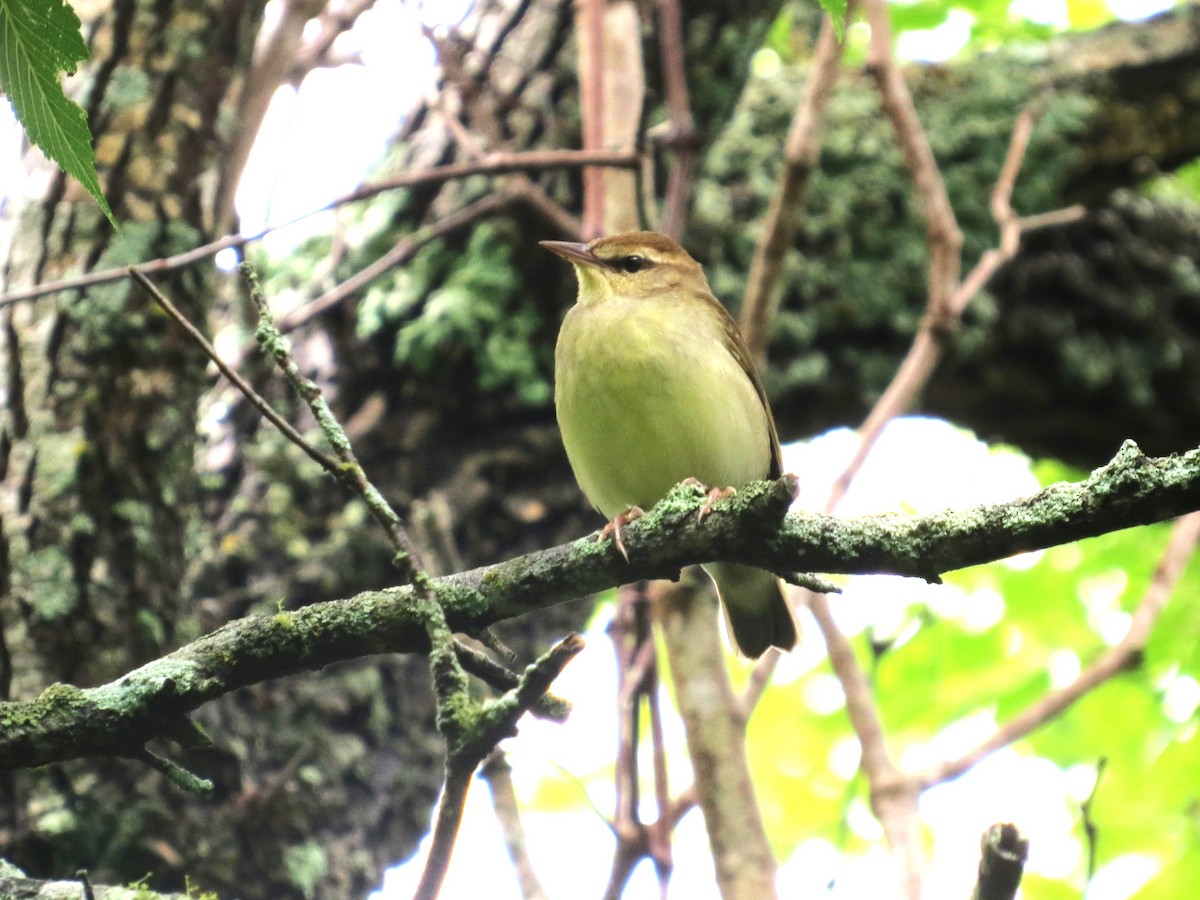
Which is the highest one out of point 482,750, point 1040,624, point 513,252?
point 513,252

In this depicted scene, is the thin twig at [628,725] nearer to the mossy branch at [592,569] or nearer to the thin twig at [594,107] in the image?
the mossy branch at [592,569]

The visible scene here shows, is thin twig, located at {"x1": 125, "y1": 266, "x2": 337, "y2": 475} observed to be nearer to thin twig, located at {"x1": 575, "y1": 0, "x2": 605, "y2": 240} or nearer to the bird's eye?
the bird's eye

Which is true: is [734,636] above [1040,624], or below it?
below

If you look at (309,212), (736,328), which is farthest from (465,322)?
(309,212)

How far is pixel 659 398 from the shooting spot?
3637 millimetres

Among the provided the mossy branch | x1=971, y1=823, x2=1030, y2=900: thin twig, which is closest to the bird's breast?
the mossy branch

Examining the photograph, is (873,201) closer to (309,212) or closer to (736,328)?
(736,328)

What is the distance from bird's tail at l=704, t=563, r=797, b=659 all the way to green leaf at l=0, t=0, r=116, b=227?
8.52 feet

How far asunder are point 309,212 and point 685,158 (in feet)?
4.81

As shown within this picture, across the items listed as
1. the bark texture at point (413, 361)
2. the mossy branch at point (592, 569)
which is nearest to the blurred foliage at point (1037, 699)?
the bark texture at point (413, 361)

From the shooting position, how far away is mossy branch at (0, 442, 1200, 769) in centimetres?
186

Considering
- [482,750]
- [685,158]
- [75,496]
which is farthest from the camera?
[685,158]

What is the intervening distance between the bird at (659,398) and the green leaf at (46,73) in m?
2.02

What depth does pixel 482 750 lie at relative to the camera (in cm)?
147
